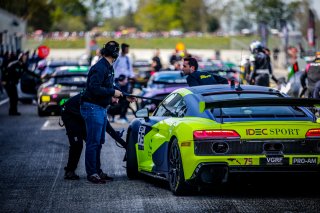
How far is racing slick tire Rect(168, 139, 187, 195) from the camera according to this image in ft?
32.9

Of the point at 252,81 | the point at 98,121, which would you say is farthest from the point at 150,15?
the point at 98,121

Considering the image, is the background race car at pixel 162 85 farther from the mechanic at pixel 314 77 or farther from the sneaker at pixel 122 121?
the mechanic at pixel 314 77

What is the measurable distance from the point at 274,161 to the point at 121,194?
1.84 m

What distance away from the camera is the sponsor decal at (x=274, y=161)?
977 cm

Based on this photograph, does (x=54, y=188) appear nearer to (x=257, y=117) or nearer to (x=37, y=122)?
(x=257, y=117)

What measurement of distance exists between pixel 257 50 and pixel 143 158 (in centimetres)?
1261

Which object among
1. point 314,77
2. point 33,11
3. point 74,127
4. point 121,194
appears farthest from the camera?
point 33,11

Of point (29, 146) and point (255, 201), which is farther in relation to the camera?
point (29, 146)

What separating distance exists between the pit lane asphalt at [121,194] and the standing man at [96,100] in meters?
0.32

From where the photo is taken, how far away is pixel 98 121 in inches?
466

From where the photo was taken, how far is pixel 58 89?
25.5 m

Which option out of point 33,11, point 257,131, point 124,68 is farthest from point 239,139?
point 33,11

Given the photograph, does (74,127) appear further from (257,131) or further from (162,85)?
(162,85)

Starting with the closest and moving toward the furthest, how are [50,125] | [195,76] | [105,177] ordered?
1. [105,177]
2. [195,76]
3. [50,125]
